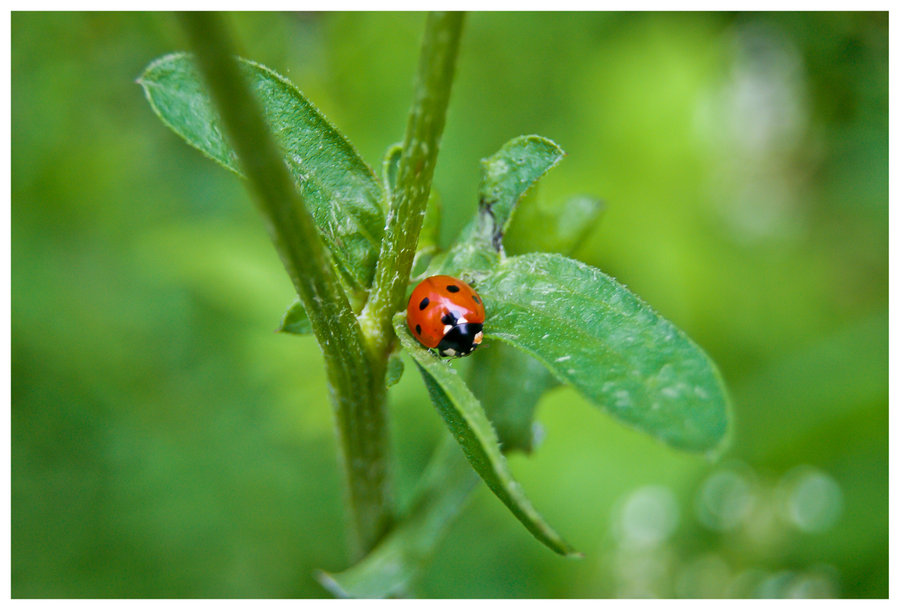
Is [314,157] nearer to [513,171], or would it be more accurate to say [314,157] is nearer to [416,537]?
[513,171]

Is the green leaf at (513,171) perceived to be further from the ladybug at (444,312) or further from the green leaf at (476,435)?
the green leaf at (476,435)

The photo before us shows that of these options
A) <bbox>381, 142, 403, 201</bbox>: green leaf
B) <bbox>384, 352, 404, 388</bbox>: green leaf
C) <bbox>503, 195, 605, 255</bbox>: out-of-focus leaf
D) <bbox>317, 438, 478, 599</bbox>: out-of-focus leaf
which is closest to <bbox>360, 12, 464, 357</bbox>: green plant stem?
<bbox>384, 352, 404, 388</bbox>: green leaf

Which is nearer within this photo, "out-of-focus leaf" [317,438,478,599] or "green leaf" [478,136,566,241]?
"green leaf" [478,136,566,241]

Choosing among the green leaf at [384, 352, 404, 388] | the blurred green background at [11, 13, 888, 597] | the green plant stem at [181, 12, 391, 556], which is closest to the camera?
the green plant stem at [181, 12, 391, 556]

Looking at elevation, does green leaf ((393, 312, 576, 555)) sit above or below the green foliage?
below

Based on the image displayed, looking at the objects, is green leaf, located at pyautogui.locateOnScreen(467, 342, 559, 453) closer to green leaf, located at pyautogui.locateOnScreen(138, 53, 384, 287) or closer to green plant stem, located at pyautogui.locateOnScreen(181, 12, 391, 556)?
green plant stem, located at pyautogui.locateOnScreen(181, 12, 391, 556)

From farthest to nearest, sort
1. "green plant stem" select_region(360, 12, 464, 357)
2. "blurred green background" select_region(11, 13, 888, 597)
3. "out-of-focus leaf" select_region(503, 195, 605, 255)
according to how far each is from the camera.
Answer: "blurred green background" select_region(11, 13, 888, 597)
"out-of-focus leaf" select_region(503, 195, 605, 255)
"green plant stem" select_region(360, 12, 464, 357)

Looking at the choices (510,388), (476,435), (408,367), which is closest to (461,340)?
(510,388)
